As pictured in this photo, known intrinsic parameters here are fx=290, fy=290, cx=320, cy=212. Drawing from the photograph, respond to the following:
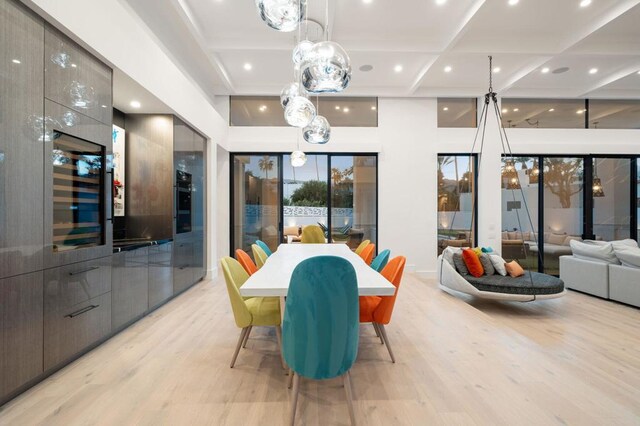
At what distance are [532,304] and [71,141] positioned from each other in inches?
230

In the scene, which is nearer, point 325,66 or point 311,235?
point 325,66

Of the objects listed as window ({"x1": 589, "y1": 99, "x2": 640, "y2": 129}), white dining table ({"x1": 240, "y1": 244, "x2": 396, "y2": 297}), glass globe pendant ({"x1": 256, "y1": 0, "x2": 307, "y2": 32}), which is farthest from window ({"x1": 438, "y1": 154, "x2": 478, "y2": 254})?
glass globe pendant ({"x1": 256, "y1": 0, "x2": 307, "y2": 32})

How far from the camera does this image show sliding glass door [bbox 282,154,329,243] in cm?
623

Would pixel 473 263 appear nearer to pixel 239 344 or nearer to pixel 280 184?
pixel 239 344

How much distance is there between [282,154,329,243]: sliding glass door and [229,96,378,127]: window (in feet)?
2.90

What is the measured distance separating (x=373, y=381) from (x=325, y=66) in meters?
2.14

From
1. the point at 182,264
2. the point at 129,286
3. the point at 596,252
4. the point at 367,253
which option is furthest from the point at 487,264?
Result: the point at 129,286

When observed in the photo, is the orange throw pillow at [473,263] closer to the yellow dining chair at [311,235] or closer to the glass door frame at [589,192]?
the yellow dining chair at [311,235]

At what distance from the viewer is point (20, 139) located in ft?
5.92

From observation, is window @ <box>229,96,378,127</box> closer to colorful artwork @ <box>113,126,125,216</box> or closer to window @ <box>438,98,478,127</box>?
window @ <box>438,98,478,127</box>

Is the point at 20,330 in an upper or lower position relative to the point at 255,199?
lower

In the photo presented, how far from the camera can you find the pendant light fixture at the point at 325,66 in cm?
180

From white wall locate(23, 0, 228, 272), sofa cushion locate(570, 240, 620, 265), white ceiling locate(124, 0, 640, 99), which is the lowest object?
sofa cushion locate(570, 240, 620, 265)

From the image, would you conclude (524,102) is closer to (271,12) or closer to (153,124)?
(271,12)
